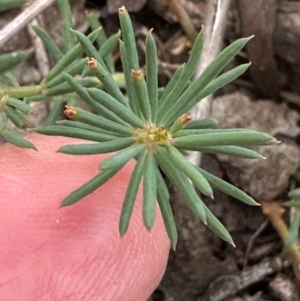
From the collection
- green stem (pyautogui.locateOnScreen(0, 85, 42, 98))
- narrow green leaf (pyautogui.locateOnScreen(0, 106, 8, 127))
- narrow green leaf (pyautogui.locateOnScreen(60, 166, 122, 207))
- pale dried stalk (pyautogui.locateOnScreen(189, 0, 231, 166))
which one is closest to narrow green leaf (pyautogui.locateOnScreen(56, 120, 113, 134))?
narrow green leaf (pyautogui.locateOnScreen(60, 166, 122, 207))

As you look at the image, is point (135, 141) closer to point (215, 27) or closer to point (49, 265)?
point (49, 265)

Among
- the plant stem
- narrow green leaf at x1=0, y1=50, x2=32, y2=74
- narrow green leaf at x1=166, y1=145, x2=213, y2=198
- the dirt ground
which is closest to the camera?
narrow green leaf at x1=166, y1=145, x2=213, y2=198

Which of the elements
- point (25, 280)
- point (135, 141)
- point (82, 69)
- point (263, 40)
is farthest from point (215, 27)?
point (25, 280)

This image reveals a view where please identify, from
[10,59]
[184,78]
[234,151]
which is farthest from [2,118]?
[234,151]

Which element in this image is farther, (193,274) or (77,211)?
(193,274)

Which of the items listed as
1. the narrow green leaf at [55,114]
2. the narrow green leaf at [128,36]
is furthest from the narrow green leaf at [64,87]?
the narrow green leaf at [128,36]

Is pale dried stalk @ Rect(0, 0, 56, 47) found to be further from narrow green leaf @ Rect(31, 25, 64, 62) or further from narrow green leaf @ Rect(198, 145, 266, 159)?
narrow green leaf @ Rect(198, 145, 266, 159)

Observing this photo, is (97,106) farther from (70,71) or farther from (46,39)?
(46,39)
